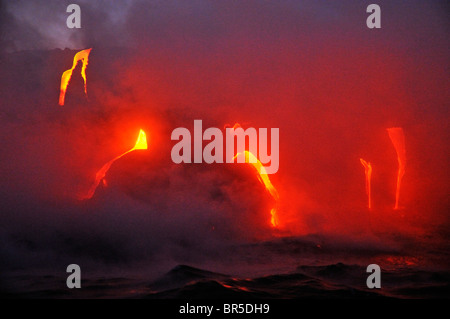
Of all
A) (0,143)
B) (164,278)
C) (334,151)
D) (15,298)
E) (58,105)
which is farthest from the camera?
(334,151)

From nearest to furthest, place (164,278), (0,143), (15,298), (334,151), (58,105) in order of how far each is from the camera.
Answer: (15,298) → (164,278) → (0,143) → (58,105) → (334,151)

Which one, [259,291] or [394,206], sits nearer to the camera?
[259,291]

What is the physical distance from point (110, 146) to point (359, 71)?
10500 mm

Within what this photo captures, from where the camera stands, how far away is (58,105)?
14.8m

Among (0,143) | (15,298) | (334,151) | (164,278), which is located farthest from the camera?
(334,151)

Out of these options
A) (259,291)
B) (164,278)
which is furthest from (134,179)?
(259,291)

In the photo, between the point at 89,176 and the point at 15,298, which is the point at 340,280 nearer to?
the point at 15,298

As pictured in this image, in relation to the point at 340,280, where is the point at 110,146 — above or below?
above

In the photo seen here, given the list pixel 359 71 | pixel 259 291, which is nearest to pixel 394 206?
pixel 359 71

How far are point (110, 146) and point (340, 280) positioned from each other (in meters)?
10.2

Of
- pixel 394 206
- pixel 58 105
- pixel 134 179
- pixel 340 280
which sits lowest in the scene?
pixel 340 280

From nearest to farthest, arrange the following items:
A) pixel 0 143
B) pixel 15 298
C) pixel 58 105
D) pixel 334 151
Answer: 1. pixel 15 298
2. pixel 0 143
3. pixel 58 105
4. pixel 334 151

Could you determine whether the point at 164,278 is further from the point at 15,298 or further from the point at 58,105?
the point at 58,105

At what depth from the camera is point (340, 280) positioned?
8484mm
